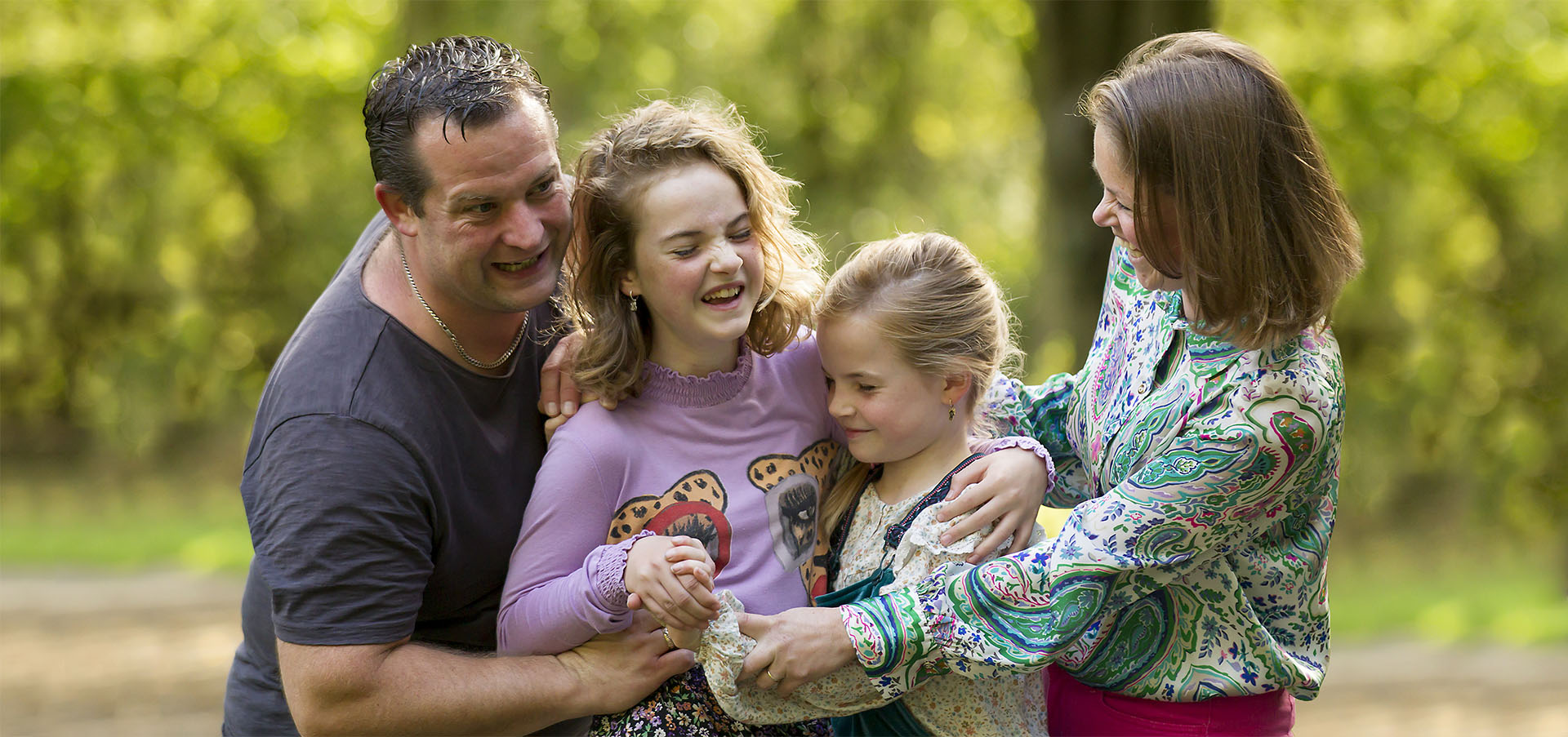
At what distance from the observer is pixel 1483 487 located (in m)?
8.03

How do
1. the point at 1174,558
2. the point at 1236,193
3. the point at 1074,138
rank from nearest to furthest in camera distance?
1. the point at 1236,193
2. the point at 1174,558
3. the point at 1074,138

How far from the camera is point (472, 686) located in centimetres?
214

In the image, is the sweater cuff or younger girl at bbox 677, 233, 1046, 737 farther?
younger girl at bbox 677, 233, 1046, 737

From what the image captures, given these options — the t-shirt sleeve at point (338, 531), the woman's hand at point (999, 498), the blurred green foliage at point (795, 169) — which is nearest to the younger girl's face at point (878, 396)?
the woman's hand at point (999, 498)

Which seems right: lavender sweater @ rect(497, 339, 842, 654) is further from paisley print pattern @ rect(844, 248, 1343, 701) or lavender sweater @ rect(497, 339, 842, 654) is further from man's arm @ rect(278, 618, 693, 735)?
paisley print pattern @ rect(844, 248, 1343, 701)

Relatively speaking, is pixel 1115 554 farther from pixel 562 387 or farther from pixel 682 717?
pixel 562 387

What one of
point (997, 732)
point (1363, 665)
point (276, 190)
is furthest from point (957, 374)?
point (276, 190)

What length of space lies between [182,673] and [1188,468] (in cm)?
679

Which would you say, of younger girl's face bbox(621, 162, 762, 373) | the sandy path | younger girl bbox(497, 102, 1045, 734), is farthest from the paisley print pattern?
the sandy path

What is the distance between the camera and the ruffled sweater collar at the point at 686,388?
2225 mm

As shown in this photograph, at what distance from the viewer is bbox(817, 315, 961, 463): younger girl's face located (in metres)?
2.15

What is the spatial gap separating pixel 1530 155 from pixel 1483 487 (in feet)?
7.37

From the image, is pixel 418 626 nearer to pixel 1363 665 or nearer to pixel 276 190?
pixel 1363 665

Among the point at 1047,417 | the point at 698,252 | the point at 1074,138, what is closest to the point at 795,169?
the point at 1074,138
